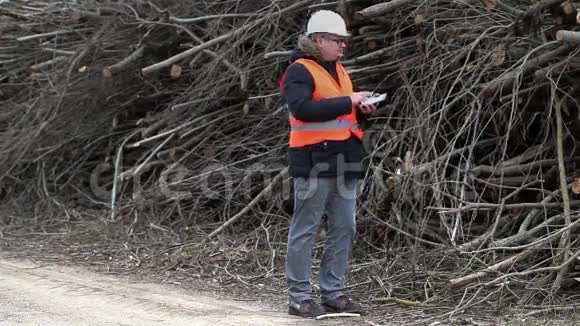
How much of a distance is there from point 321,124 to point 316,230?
0.70 metres

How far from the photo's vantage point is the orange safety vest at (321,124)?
19.4ft

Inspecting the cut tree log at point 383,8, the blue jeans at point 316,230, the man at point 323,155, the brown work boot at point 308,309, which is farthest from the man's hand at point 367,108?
the cut tree log at point 383,8

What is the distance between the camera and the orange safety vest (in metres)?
5.92

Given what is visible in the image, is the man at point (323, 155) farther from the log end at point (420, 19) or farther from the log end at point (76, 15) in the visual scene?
the log end at point (76, 15)

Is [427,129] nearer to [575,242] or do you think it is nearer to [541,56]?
[541,56]

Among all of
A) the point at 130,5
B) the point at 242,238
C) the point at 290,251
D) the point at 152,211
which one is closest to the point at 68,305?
the point at 290,251

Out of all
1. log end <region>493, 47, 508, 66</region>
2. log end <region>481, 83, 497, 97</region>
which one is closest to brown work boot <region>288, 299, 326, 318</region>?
log end <region>481, 83, 497, 97</region>

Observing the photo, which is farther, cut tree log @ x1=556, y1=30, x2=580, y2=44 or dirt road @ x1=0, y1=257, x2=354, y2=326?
cut tree log @ x1=556, y1=30, x2=580, y2=44

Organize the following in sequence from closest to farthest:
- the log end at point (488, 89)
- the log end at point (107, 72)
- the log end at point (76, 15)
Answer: the log end at point (488, 89), the log end at point (107, 72), the log end at point (76, 15)

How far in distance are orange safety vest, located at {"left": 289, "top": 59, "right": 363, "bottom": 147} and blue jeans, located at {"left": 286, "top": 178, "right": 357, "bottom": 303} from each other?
26 cm

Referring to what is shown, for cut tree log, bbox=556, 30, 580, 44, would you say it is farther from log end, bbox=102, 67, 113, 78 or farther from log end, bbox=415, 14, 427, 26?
log end, bbox=102, 67, 113, 78

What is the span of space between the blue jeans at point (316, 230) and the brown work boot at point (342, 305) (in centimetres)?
3

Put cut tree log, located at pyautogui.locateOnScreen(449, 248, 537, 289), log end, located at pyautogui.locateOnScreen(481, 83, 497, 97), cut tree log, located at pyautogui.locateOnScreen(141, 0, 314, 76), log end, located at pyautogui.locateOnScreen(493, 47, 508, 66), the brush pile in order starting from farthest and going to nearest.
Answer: cut tree log, located at pyautogui.locateOnScreen(141, 0, 314, 76) < log end, located at pyautogui.locateOnScreen(493, 47, 508, 66) < log end, located at pyautogui.locateOnScreen(481, 83, 497, 97) < the brush pile < cut tree log, located at pyautogui.locateOnScreen(449, 248, 537, 289)

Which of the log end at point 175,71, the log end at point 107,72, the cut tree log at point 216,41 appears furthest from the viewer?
the log end at point 107,72
